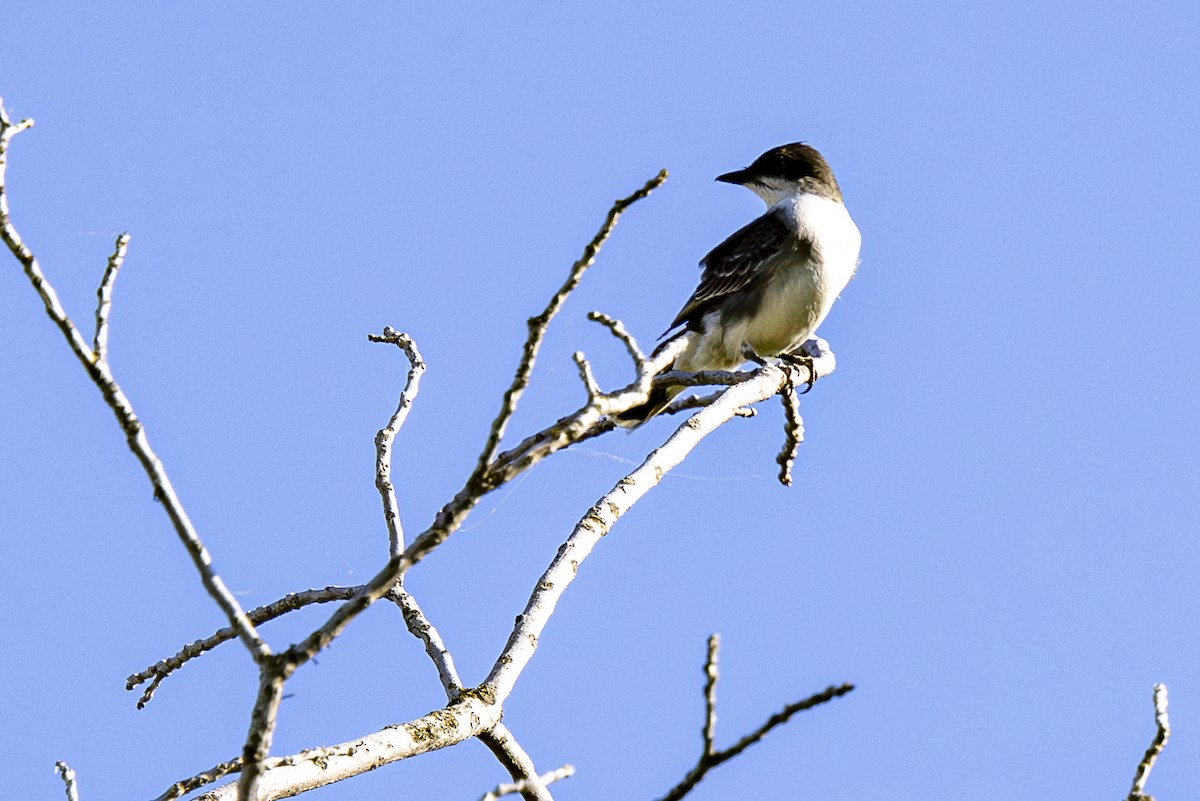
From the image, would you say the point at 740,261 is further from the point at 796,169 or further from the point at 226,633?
the point at 226,633

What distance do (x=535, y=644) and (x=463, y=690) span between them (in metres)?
0.31

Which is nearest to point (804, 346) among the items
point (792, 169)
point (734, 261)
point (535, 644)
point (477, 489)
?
point (734, 261)

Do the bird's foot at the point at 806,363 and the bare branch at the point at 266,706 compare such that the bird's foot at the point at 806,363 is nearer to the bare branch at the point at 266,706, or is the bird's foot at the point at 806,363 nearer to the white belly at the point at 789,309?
the white belly at the point at 789,309

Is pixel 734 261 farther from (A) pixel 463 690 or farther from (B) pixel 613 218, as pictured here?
(B) pixel 613 218

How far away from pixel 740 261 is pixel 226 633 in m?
4.70

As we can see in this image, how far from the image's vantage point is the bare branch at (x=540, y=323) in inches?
116

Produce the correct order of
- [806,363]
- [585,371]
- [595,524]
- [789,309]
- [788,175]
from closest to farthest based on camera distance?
1. [585,371]
2. [595,524]
3. [806,363]
4. [789,309]
5. [788,175]

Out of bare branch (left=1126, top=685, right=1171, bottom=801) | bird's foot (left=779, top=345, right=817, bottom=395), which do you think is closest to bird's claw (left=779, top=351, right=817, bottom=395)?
bird's foot (left=779, top=345, right=817, bottom=395)

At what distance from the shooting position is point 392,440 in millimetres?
5289

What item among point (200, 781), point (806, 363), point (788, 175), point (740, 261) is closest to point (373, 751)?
point (200, 781)

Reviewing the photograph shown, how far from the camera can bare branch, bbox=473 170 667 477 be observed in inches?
116

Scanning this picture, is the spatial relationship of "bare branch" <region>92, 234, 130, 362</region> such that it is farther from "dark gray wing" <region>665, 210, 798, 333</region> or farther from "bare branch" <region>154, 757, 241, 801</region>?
"dark gray wing" <region>665, 210, 798, 333</region>

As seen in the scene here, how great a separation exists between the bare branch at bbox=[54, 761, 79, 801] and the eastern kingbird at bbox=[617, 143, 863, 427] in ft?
17.5

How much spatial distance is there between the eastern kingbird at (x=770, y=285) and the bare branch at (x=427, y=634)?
3590 mm
